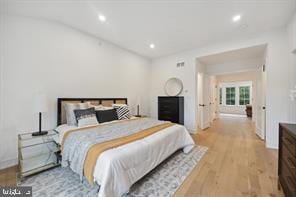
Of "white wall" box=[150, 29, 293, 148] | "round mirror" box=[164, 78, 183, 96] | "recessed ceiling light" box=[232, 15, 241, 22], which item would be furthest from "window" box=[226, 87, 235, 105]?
"recessed ceiling light" box=[232, 15, 241, 22]

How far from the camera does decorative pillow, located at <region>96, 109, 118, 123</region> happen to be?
310 centimetres

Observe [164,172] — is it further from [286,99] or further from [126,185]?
[286,99]

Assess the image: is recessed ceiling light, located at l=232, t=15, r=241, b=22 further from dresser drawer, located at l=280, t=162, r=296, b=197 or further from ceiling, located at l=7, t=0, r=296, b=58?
dresser drawer, located at l=280, t=162, r=296, b=197

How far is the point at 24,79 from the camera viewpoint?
2566 millimetres

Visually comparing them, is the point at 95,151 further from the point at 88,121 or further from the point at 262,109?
the point at 262,109

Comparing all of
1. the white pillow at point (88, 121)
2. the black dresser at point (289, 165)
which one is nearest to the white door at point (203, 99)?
the black dresser at point (289, 165)

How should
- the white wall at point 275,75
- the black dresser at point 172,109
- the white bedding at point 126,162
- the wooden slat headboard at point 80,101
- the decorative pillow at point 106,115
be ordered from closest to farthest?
the white bedding at point 126,162
the wooden slat headboard at point 80,101
the decorative pillow at point 106,115
the white wall at point 275,75
the black dresser at point 172,109

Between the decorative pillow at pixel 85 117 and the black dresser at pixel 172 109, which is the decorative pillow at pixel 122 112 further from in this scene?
the black dresser at pixel 172 109

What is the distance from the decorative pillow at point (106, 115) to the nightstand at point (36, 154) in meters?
0.85

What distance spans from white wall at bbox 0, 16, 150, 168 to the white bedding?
847 mm

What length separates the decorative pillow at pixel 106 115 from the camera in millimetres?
3102

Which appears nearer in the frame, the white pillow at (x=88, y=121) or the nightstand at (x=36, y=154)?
the nightstand at (x=36, y=154)

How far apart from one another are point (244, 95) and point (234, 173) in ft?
31.4

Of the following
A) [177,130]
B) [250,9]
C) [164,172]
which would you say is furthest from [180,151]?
[250,9]
